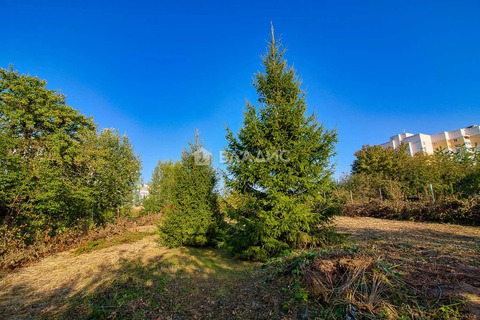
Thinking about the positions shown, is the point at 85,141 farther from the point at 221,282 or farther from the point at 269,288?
the point at 269,288

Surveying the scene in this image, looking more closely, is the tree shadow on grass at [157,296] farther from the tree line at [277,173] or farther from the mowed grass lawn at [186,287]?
the tree line at [277,173]

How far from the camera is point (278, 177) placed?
6.20 m

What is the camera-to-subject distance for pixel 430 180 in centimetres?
1758

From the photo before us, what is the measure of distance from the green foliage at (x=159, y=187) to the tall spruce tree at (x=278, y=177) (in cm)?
1120

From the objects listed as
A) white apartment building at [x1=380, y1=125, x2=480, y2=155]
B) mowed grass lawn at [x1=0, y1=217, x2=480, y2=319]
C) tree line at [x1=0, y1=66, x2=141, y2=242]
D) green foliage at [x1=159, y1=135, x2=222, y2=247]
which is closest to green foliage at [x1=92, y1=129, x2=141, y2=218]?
tree line at [x1=0, y1=66, x2=141, y2=242]

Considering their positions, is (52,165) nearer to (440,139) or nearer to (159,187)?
(159,187)

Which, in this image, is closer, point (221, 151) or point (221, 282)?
point (221, 282)

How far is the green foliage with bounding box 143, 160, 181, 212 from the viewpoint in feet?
59.2

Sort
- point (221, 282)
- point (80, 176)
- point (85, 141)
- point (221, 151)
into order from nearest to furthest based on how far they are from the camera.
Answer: point (221, 282) < point (221, 151) < point (80, 176) < point (85, 141)

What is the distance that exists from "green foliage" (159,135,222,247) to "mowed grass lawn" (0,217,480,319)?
1999 millimetres

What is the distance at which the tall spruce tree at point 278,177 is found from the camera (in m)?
6.00

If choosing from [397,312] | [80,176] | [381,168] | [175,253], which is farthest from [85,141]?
[381,168]

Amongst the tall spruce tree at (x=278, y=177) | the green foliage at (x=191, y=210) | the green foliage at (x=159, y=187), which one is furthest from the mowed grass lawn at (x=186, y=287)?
the green foliage at (x=159, y=187)

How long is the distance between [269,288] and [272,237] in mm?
2267
